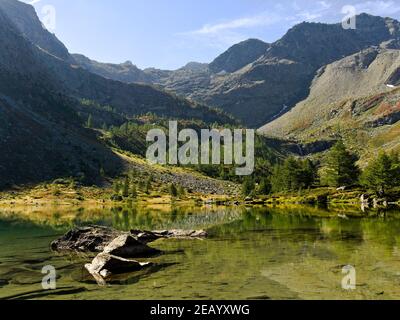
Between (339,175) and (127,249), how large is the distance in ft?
367

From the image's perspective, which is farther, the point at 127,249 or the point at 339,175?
the point at 339,175

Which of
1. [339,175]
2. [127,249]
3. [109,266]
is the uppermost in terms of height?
[339,175]

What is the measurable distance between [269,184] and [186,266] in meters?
141

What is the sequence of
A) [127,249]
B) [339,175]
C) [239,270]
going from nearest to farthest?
[239,270] < [127,249] < [339,175]

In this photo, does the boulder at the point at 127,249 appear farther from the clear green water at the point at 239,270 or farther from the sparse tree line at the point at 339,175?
the sparse tree line at the point at 339,175

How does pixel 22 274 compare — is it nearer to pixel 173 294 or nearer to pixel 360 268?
pixel 173 294

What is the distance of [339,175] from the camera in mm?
138750

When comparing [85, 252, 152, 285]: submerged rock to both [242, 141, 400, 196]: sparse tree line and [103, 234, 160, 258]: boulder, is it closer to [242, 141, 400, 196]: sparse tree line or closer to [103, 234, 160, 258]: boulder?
[103, 234, 160, 258]: boulder

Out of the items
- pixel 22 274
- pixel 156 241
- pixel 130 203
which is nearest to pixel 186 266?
pixel 22 274

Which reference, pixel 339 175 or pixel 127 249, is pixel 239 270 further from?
pixel 339 175

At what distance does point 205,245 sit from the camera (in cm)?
4459

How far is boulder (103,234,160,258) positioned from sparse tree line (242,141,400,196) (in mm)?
85507

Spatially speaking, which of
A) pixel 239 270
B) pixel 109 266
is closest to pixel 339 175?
pixel 239 270

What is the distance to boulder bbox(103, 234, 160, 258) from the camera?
37938 millimetres
